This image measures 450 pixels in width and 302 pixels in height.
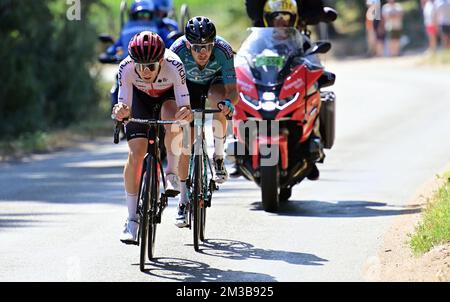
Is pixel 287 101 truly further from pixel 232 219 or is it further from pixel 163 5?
pixel 163 5

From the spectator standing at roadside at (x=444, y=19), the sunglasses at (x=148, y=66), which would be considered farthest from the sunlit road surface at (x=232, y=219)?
the spectator standing at roadside at (x=444, y=19)

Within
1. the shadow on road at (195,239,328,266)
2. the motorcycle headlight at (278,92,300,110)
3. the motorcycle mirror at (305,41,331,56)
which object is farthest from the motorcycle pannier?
the shadow on road at (195,239,328,266)

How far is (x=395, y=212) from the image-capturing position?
13.4 meters

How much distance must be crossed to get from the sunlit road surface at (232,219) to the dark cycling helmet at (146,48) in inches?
63.5

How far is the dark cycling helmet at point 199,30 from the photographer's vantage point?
Result: 11.3 metres

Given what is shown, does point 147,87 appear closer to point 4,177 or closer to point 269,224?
point 269,224

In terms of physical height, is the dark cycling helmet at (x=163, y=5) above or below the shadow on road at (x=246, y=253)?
above

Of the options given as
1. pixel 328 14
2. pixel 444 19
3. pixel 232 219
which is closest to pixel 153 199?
pixel 232 219

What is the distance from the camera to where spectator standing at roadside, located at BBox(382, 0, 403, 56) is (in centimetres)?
3827

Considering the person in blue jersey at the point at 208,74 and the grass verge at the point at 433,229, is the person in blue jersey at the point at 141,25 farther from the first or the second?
the grass verge at the point at 433,229

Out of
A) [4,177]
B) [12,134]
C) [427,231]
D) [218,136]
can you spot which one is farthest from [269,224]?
[12,134]

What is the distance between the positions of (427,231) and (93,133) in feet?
49.1

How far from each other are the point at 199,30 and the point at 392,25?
91.9 ft
